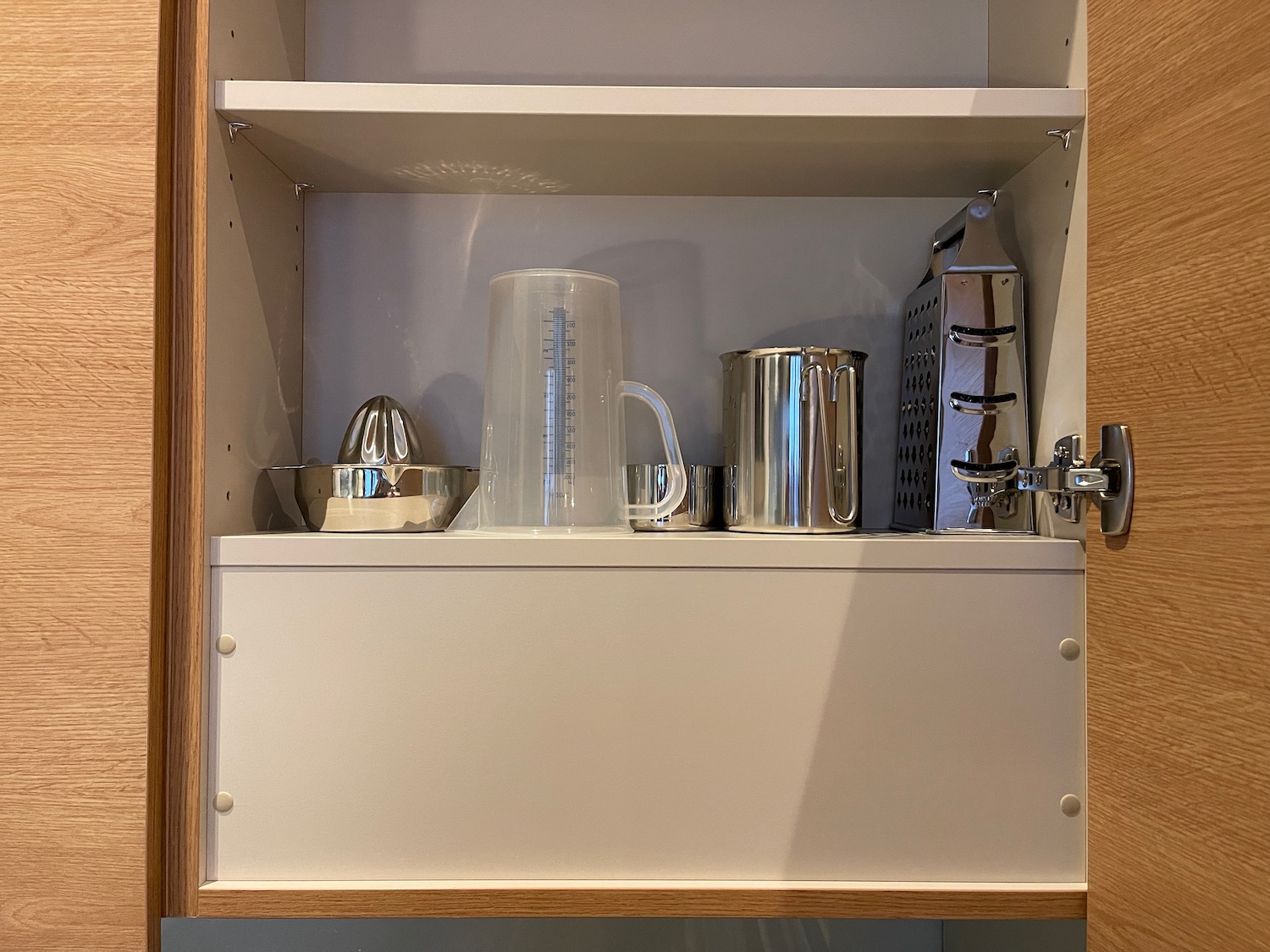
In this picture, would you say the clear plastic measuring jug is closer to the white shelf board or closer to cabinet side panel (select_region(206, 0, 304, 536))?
the white shelf board

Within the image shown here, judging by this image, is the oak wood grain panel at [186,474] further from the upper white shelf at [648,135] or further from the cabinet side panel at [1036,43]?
the cabinet side panel at [1036,43]

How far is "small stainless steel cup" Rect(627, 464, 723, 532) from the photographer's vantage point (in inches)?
34.0

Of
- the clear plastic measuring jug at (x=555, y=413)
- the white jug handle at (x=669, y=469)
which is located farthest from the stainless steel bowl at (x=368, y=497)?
the white jug handle at (x=669, y=469)

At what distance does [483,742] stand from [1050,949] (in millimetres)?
587

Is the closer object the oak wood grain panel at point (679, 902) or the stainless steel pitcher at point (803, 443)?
the oak wood grain panel at point (679, 902)

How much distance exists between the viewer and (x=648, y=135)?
0.81 meters

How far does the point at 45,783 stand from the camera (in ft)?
2.29

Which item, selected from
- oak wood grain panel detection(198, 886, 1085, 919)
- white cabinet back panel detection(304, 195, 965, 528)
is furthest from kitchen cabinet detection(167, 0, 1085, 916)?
white cabinet back panel detection(304, 195, 965, 528)

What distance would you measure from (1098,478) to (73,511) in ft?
2.42

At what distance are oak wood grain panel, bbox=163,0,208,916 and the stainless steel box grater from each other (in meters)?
0.63

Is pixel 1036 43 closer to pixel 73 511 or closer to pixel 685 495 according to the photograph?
pixel 685 495

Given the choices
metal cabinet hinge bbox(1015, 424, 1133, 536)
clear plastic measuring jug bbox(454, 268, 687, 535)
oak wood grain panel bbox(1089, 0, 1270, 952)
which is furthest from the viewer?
clear plastic measuring jug bbox(454, 268, 687, 535)

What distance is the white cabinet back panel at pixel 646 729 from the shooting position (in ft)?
2.37

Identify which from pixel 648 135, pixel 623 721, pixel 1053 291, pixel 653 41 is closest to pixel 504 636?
pixel 623 721
